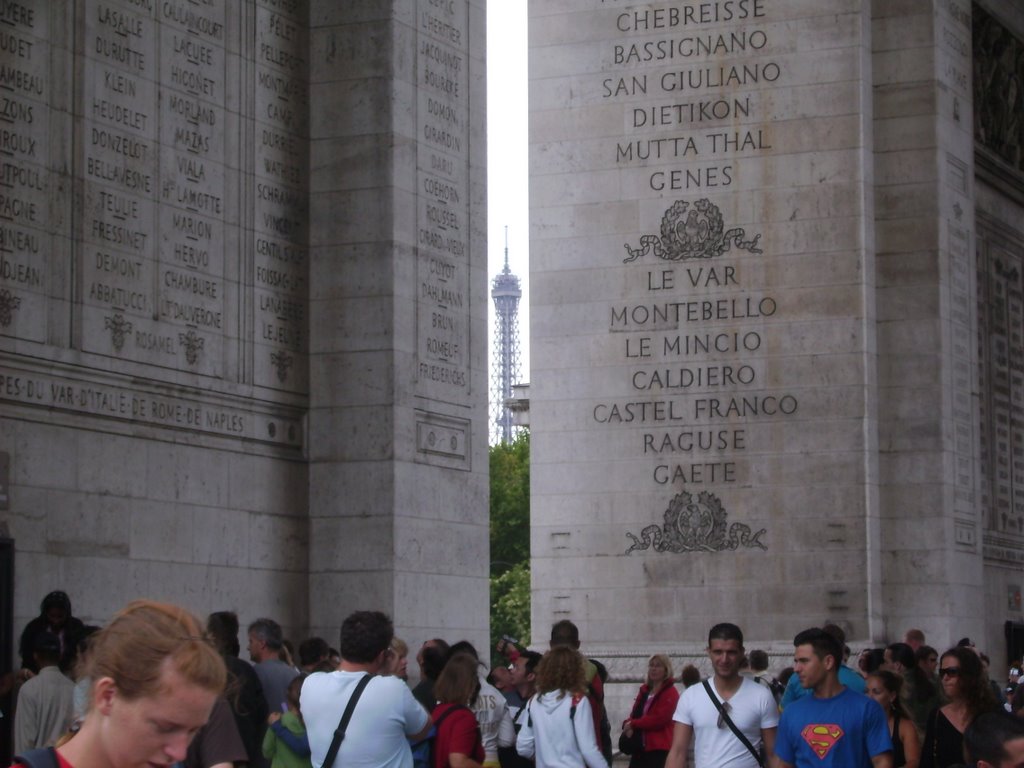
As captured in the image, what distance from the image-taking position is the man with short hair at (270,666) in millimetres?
11891

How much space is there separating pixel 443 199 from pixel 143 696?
554 inches

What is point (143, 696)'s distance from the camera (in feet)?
12.3

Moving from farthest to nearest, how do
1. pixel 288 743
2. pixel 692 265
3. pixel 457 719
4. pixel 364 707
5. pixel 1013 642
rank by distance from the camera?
pixel 1013 642 < pixel 692 265 < pixel 457 719 < pixel 288 743 < pixel 364 707

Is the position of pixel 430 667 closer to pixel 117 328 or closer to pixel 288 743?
pixel 288 743

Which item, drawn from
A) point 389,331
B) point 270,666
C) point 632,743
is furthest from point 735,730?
point 389,331

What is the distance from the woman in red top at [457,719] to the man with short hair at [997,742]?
15.8 feet

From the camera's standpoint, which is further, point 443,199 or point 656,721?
point 443,199

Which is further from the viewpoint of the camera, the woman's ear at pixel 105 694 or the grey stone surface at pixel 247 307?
the grey stone surface at pixel 247 307

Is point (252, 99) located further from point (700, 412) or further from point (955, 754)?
point (700, 412)

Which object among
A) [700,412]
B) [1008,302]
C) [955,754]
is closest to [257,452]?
[955,754]

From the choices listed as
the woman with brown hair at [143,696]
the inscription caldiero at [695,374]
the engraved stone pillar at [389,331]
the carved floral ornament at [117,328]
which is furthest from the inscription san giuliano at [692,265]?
the woman with brown hair at [143,696]

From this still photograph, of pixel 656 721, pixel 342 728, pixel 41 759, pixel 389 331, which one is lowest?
pixel 656 721

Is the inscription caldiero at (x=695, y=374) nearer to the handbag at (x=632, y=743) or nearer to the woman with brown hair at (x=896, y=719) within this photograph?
the handbag at (x=632, y=743)

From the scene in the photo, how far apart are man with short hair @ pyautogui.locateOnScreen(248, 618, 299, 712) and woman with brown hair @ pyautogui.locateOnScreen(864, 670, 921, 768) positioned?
11.3 feet
